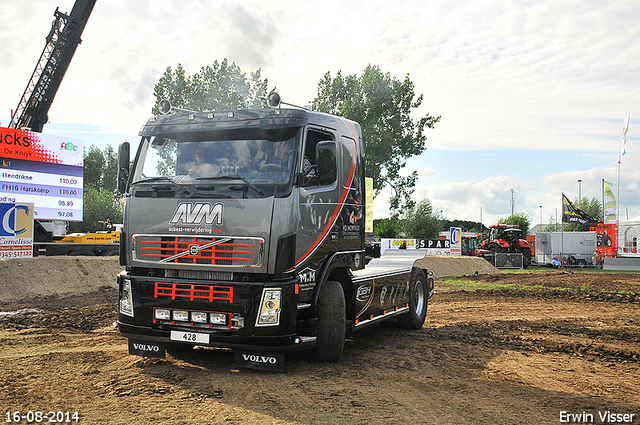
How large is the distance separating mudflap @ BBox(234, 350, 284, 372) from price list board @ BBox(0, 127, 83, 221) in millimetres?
18652

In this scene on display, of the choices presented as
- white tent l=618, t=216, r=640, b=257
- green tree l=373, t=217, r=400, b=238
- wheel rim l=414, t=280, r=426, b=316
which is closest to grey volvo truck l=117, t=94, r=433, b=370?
wheel rim l=414, t=280, r=426, b=316

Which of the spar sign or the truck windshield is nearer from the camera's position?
the truck windshield

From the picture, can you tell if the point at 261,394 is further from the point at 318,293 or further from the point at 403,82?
the point at 403,82

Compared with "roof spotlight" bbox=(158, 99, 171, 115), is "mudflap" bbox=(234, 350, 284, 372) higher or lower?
lower

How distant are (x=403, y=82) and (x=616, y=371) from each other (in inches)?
1603

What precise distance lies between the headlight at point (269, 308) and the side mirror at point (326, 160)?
1512 mm

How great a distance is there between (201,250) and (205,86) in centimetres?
3633

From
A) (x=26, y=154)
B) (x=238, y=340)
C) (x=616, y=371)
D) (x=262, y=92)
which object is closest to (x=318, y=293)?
(x=238, y=340)

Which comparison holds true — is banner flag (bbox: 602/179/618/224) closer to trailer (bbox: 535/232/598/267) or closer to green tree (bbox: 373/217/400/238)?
trailer (bbox: 535/232/598/267)

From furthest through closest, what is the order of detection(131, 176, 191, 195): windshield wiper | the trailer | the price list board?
1. the trailer
2. the price list board
3. detection(131, 176, 191, 195): windshield wiper

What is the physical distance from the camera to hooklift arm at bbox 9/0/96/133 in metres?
24.4

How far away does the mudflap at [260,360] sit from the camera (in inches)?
239

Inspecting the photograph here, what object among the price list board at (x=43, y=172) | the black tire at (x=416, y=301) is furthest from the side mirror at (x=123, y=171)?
the price list board at (x=43, y=172)

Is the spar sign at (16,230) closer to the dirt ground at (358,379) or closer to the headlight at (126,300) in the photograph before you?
the dirt ground at (358,379)
